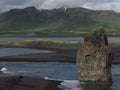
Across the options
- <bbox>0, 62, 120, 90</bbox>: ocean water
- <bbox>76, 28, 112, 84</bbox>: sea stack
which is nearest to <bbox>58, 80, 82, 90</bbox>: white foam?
<bbox>0, 62, 120, 90</bbox>: ocean water

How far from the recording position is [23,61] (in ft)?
445

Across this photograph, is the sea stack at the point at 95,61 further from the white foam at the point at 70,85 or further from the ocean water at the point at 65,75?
the ocean water at the point at 65,75

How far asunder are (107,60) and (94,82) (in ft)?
15.6

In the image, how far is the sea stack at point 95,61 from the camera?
83.0 metres

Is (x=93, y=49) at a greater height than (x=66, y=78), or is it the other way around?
(x=93, y=49)

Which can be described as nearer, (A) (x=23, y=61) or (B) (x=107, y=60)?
(B) (x=107, y=60)

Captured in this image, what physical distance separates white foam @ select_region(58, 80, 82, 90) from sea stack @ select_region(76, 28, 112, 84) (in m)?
1.98

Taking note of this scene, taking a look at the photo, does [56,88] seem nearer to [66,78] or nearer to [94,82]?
[94,82]

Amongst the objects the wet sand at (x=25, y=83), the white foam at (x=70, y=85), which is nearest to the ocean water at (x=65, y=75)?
the white foam at (x=70, y=85)

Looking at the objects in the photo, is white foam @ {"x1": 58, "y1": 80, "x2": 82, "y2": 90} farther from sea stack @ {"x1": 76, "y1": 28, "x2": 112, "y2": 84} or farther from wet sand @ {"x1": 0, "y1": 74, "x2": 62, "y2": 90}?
sea stack @ {"x1": 76, "y1": 28, "x2": 112, "y2": 84}

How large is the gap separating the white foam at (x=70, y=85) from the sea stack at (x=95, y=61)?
1977mm

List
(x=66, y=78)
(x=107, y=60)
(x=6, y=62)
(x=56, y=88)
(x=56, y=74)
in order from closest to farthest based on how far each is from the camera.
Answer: (x=56, y=88) → (x=107, y=60) → (x=66, y=78) → (x=56, y=74) → (x=6, y=62)

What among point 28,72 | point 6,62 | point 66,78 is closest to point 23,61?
point 6,62

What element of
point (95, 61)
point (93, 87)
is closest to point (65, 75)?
point (95, 61)
